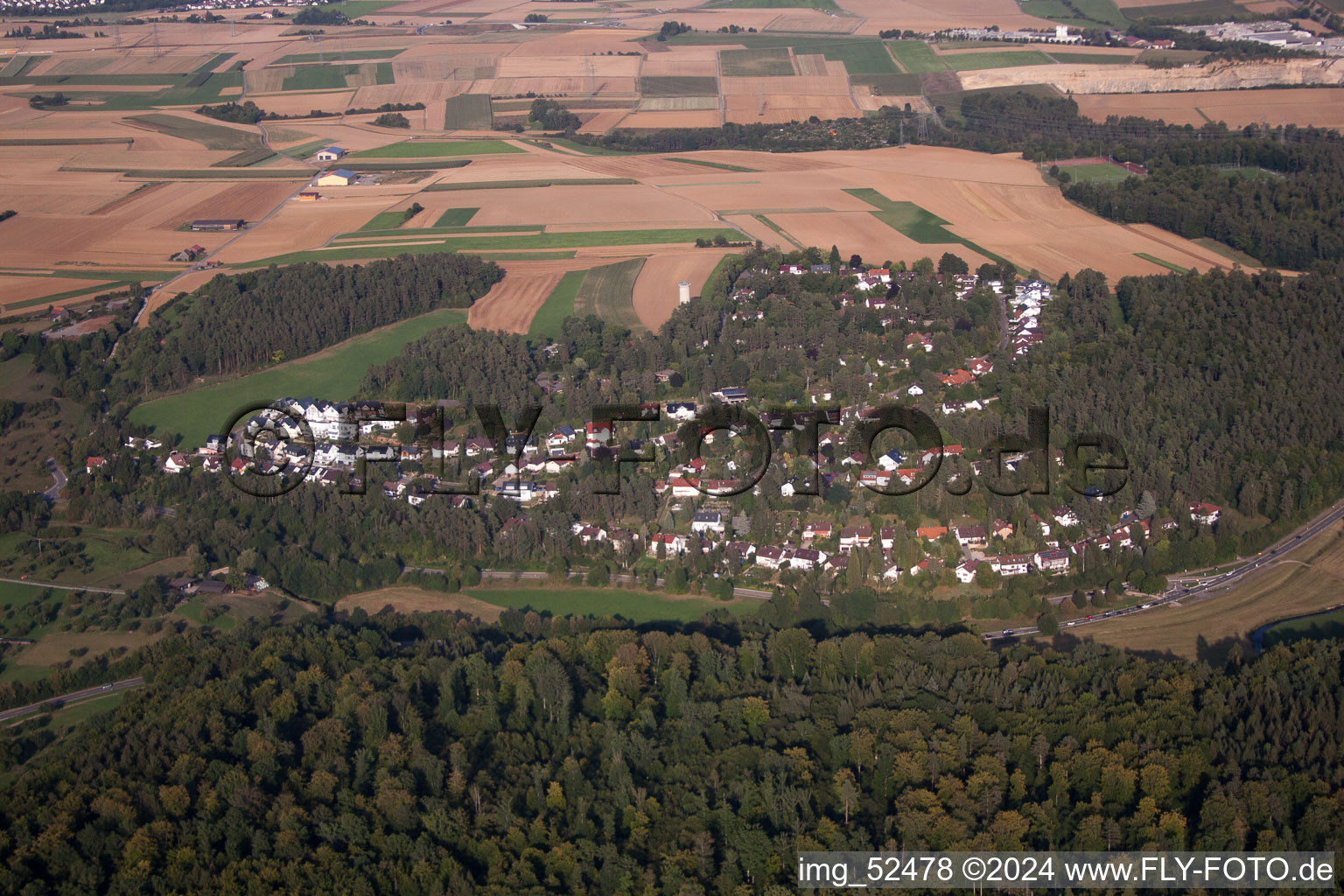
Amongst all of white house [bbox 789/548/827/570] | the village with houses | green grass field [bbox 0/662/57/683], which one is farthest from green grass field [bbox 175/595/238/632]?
white house [bbox 789/548/827/570]

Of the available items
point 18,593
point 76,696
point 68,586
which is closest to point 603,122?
point 68,586

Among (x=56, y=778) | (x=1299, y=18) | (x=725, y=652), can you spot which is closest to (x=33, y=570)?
(x=56, y=778)

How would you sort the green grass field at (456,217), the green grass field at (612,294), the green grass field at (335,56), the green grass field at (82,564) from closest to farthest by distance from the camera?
the green grass field at (82,564)
the green grass field at (612,294)
the green grass field at (456,217)
the green grass field at (335,56)

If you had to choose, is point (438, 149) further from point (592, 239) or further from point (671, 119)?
point (592, 239)

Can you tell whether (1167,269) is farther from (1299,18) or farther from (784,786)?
(1299,18)

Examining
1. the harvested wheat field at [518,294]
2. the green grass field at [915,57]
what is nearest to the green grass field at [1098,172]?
the green grass field at [915,57]

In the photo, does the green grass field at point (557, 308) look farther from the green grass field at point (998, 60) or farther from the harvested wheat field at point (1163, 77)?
the green grass field at point (998, 60)

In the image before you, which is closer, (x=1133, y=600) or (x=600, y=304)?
(x=1133, y=600)
